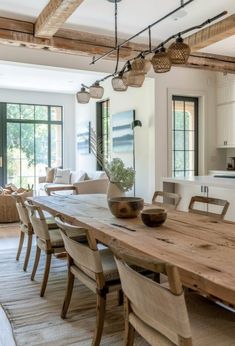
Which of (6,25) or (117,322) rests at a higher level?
(6,25)

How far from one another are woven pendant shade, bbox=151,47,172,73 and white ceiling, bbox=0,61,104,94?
14.4 ft

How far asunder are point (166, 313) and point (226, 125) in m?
5.83

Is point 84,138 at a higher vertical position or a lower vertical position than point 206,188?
higher

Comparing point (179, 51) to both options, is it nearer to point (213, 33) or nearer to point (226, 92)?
point (213, 33)

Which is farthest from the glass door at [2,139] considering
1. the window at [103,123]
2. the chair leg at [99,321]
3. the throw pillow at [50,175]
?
the chair leg at [99,321]

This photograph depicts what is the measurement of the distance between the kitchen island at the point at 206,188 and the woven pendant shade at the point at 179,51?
64.2 inches

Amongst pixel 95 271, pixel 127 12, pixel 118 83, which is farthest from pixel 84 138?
pixel 95 271

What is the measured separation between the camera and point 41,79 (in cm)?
809

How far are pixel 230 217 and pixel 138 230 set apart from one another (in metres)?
2.09

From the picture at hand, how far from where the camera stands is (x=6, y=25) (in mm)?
4223

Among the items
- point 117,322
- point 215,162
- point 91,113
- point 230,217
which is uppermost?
point 91,113

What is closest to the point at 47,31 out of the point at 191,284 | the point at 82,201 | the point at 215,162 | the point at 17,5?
the point at 17,5

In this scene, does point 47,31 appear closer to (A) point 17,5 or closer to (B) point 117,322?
(A) point 17,5

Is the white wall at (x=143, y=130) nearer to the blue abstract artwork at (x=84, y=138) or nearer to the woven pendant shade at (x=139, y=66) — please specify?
the blue abstract artwork at (x=84, y=138)
